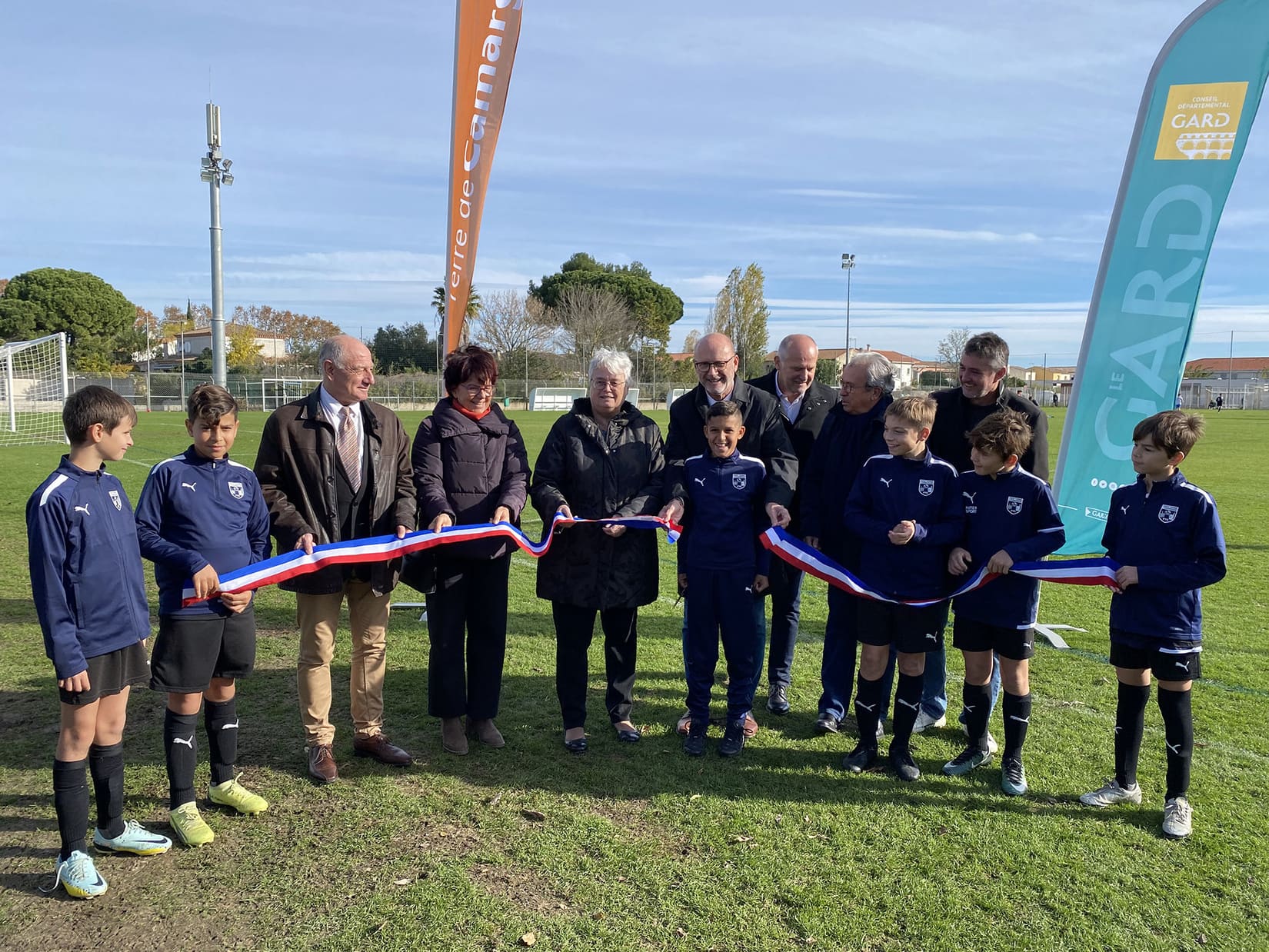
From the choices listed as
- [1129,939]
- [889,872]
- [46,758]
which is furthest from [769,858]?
[46,758]

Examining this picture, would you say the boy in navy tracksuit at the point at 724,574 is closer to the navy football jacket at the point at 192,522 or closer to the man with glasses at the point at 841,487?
the man with glasses at the point at 841,487

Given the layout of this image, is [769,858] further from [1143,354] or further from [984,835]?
[1143,354]

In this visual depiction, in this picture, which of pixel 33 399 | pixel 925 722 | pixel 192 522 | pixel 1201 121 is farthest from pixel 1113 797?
pixel 33 399

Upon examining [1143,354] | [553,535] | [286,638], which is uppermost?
[1143,354]

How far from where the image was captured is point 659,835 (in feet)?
11.7

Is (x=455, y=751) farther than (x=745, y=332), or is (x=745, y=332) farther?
(x=745, y=332)

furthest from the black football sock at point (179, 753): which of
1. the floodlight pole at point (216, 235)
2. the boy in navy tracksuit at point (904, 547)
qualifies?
the floodlight pole at point (216, 235)

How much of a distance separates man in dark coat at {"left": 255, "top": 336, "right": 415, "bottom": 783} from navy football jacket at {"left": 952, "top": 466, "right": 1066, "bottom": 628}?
9.29 feet

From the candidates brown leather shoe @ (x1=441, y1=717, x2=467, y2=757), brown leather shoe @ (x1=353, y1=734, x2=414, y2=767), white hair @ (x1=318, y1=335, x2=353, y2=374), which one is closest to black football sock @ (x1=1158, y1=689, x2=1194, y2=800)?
brown leather shoe @ (x1=441, y1=717, x2=467, y2=757)

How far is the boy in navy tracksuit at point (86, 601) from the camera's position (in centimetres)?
292

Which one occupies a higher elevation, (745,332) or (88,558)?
(745,332)

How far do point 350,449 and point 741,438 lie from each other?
2109 millimetres

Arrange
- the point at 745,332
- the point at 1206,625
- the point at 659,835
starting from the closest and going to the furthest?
1. the point at 659,835
2. the point at 1206,625
3. the point at 745,332

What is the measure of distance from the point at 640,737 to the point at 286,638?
3189 millimetres
